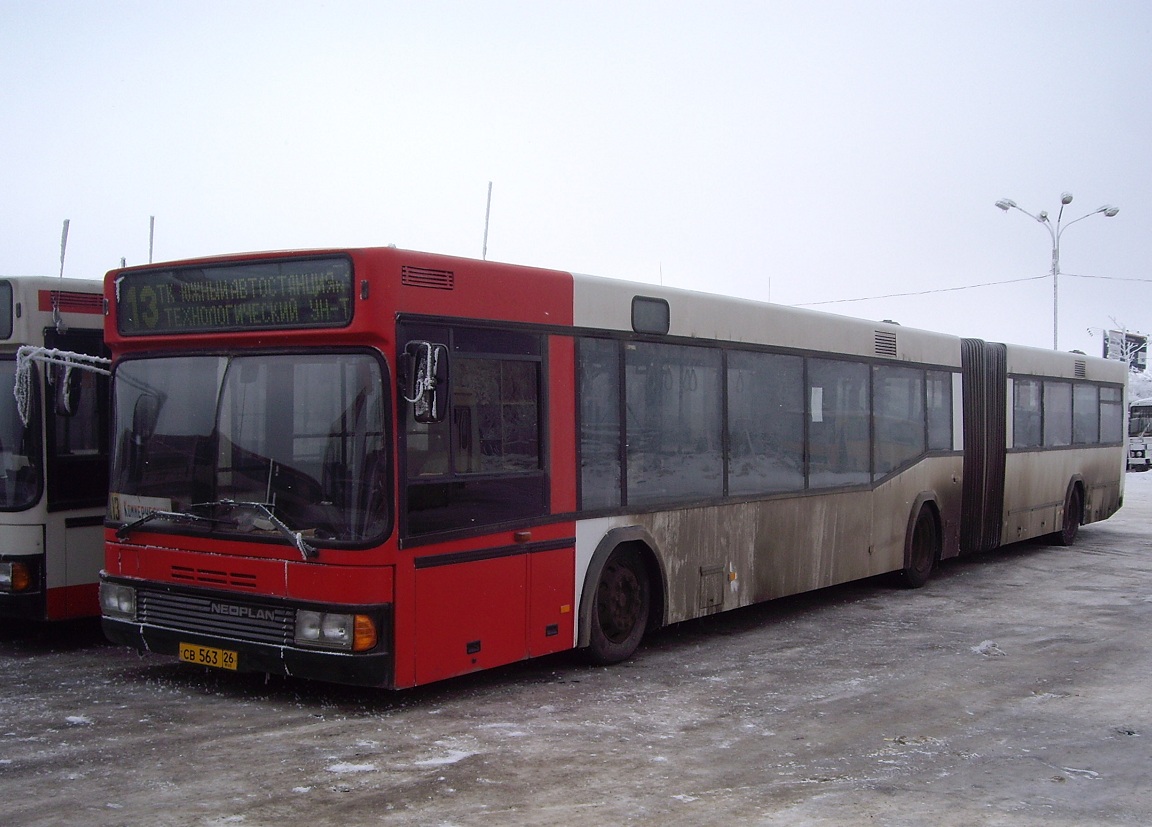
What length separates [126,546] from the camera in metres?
7.94

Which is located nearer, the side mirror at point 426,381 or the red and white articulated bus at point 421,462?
the side mirror at point 426,381

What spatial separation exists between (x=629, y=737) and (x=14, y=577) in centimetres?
480

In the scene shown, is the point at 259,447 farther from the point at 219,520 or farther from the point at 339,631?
the point at 339,631

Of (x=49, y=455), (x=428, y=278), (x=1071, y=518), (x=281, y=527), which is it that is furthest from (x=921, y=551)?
(x=49, y=455)

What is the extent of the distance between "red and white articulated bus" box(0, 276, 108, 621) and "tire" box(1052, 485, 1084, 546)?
14.2m

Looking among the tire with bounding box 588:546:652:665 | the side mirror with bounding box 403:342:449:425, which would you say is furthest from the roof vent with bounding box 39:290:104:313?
the tire with bounding box 588:546:652:665

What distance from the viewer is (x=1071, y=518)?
61.2 feet

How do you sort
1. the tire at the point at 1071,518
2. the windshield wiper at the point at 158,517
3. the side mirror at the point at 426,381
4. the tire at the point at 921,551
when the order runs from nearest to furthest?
1. the side mirror at the point at 426,381
2. the windshield wiper at the point at 158,517
3. the tire at the point at 921,551
4. the tire at the point at 1071,518

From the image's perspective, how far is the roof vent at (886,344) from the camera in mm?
12961

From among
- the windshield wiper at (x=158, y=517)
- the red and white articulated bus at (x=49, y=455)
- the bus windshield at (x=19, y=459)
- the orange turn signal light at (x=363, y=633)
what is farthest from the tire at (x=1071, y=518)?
the bus windshield at (x=19, y=459)

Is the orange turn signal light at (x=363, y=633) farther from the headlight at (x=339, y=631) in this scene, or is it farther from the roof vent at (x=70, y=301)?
the roof vent at (x=70, y=301)

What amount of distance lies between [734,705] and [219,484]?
11.5 feet

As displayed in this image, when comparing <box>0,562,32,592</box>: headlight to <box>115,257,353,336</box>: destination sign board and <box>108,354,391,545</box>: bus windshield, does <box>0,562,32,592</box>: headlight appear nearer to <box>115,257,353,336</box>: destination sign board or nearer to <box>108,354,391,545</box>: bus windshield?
<box>108,354,391,545</box>: bus windshield

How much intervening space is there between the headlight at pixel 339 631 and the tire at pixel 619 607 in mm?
2175
